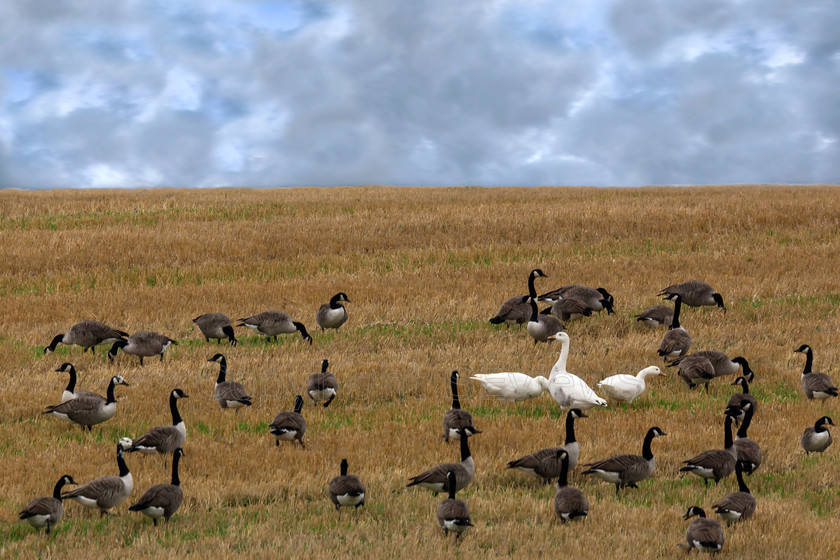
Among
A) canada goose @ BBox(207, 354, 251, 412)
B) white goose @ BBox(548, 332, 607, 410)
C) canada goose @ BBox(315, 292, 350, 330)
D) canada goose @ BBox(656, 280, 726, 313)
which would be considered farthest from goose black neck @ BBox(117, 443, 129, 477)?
canada goose @ BBox(656, 280, 726, 313)

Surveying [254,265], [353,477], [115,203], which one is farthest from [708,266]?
[115,203]

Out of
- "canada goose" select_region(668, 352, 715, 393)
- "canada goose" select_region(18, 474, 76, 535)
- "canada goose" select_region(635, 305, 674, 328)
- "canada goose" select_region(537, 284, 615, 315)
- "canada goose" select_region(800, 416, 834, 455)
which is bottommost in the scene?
"canada goose" select_region(18, 474, 76, 535)

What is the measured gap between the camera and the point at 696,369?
15609mm

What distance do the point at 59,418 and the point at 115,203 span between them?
32218mm

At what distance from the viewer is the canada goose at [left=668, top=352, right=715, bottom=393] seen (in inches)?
613

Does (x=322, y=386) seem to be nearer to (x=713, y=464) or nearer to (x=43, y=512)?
(x=43, y=512)

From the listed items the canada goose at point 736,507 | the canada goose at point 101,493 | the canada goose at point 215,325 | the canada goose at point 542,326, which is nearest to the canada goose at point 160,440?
the canada goose at point 101,493

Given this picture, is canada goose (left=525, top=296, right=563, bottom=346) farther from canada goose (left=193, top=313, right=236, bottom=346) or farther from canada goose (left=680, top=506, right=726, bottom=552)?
canada goose (left=680, top=506, right=726, bottom=552)

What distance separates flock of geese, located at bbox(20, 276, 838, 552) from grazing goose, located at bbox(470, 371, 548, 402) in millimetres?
18

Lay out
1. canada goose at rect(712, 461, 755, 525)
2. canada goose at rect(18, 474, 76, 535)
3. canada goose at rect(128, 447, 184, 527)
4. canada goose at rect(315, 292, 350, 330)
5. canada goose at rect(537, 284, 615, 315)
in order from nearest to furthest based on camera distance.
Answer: canada goose at rect(18, 474, 76, 535) < canada goose at rect(128, 447, 184, 527) < canada goose at rect(712, 461, 755, 525) < canada goose at rect(315, 292, 350, 330) < canada goose at rect(537, 284, 615, 315)

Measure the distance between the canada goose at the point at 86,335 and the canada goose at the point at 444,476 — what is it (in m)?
11.1

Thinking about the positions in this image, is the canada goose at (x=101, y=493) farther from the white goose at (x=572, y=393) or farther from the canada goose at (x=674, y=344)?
the canada goose at (x=674, y=344)

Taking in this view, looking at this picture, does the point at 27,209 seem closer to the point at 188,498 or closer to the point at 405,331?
the point at 405,331

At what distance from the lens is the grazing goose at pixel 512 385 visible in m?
14.6
